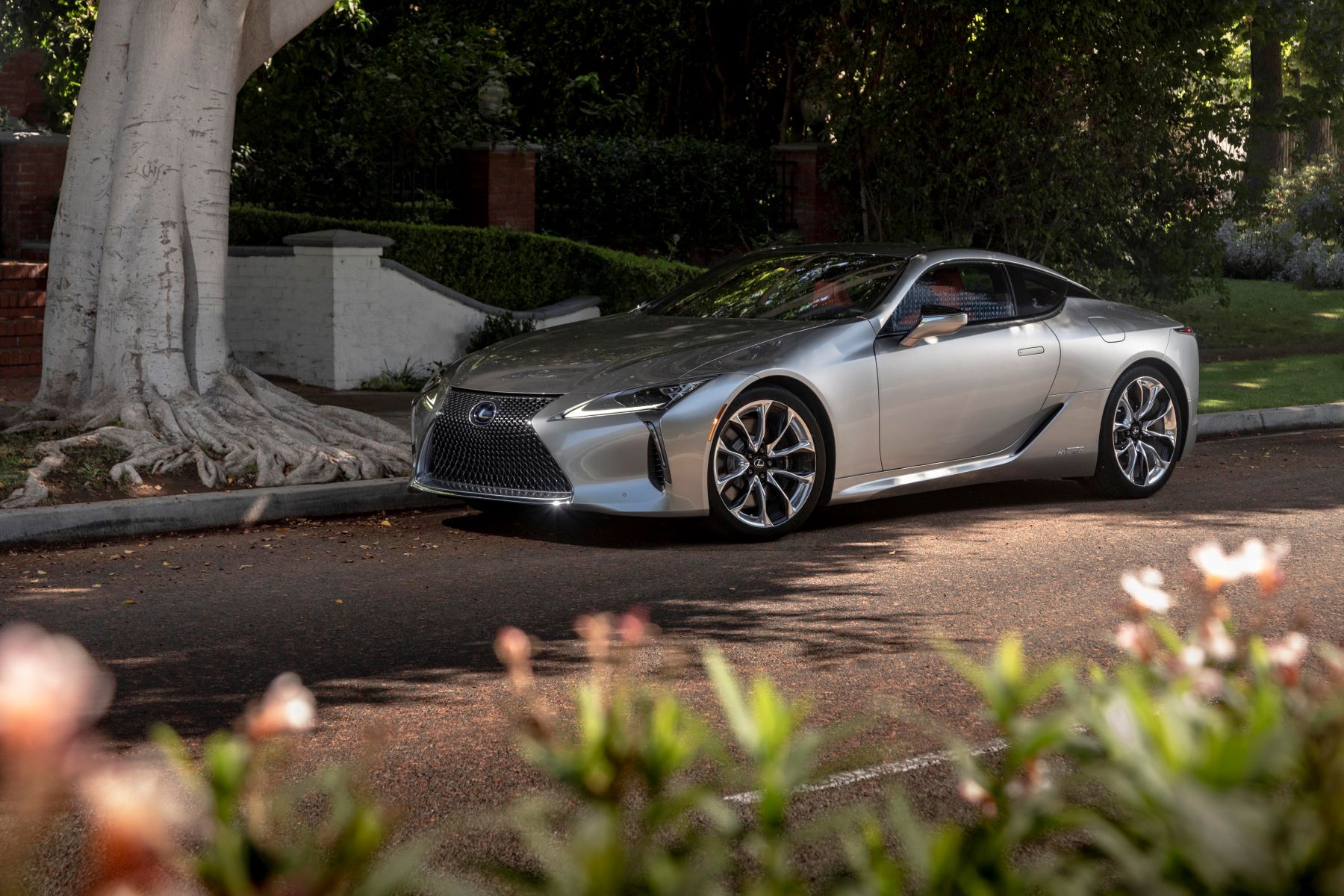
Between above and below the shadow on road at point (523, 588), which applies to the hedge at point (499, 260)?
above

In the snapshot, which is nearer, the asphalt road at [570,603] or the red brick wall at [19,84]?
the asphalt road at [570,603]

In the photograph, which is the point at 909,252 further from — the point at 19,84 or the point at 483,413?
the point at 19,84

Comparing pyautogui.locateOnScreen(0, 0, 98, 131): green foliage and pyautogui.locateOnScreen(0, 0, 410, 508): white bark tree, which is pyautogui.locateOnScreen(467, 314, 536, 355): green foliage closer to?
pyautogui.locateOnScreen(0, 0, 98, 131): green foliage

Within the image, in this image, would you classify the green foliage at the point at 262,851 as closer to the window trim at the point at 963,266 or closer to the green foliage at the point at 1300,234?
the window trim at the point at 963,266

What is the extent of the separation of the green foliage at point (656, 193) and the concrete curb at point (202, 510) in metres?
10.2

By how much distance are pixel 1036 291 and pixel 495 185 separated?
9.31 metres

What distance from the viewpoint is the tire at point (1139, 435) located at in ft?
31.5

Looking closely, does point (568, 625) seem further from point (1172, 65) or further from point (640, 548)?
point (1172, 65)

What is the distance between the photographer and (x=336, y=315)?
14.3 m

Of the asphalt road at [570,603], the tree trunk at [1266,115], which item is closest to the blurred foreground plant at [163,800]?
the asphalt road at [570,603]

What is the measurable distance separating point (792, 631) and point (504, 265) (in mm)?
10752

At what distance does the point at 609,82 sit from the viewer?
23.0 meters

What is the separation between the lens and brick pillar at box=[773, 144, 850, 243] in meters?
20.5

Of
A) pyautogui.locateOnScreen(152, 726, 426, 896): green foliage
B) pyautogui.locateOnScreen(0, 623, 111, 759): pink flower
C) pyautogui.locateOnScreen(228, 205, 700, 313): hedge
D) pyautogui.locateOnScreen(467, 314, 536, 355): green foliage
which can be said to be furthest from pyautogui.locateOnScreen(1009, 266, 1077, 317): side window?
pyautogui.locateOnScreen(0, 623, 111, 759): pink flower
